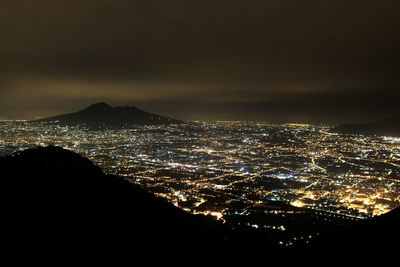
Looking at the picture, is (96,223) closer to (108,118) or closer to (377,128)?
(108,118)

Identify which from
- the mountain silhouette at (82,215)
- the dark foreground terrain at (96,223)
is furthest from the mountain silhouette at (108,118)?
the dark foreground terrain at (96,223)

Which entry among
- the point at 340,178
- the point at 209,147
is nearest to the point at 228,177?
the point at 340,178

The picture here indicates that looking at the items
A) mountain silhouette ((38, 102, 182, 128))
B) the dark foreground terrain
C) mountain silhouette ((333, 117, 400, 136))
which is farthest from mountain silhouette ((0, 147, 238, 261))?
mountain silhouette ((333, 117, 400, 136))

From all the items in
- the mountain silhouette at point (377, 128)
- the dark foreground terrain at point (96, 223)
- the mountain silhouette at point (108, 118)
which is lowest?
the dark foreground terrain at point (96, 223)

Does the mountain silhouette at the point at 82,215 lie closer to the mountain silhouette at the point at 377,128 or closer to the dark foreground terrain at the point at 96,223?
the dark foreground terrain at the point at 96,223

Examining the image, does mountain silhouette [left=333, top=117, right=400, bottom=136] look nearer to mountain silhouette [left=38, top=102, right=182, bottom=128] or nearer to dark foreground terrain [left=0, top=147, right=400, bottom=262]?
mountain silhouette [left=38, top=102, right=182, bottom=128]

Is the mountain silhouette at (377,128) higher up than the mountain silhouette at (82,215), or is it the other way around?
the mountain silhouette at (377,128)

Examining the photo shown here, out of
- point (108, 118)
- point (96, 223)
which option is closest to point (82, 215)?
point (96, 223)
